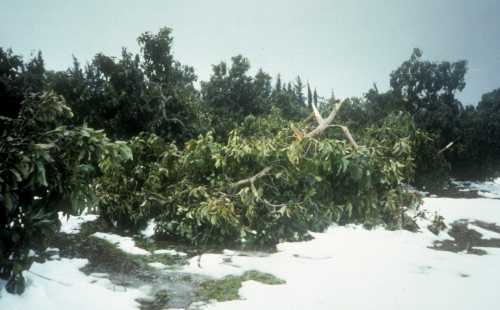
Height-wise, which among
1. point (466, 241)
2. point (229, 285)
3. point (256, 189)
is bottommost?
point (229, 285)

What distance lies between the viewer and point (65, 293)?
2.64 metres

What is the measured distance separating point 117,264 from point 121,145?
158cm

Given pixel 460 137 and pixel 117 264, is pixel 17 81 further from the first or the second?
pixel 460 137

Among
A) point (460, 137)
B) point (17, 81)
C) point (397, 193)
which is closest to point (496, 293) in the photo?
point (397, 193)

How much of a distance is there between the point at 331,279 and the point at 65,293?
247 centimetres

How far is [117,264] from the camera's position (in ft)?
12.0

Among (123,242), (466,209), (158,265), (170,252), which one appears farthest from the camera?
(466,209)

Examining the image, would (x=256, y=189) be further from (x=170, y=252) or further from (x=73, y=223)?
(x=73, y=223)

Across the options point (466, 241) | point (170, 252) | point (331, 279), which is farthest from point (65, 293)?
point (466, 241)

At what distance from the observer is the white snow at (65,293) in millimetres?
2373

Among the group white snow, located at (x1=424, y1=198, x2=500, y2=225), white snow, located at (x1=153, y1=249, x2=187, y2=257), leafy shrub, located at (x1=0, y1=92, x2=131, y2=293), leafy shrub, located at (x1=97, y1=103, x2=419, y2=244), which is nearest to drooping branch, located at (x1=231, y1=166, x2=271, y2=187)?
leafy shrub, located at (x1=97, y1=103, x2=419, y2=244)

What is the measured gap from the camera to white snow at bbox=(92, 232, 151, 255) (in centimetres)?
418

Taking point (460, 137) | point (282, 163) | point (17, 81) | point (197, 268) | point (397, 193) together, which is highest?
point (17, 81)

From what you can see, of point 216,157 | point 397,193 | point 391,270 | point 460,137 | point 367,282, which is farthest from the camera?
point 460,137
